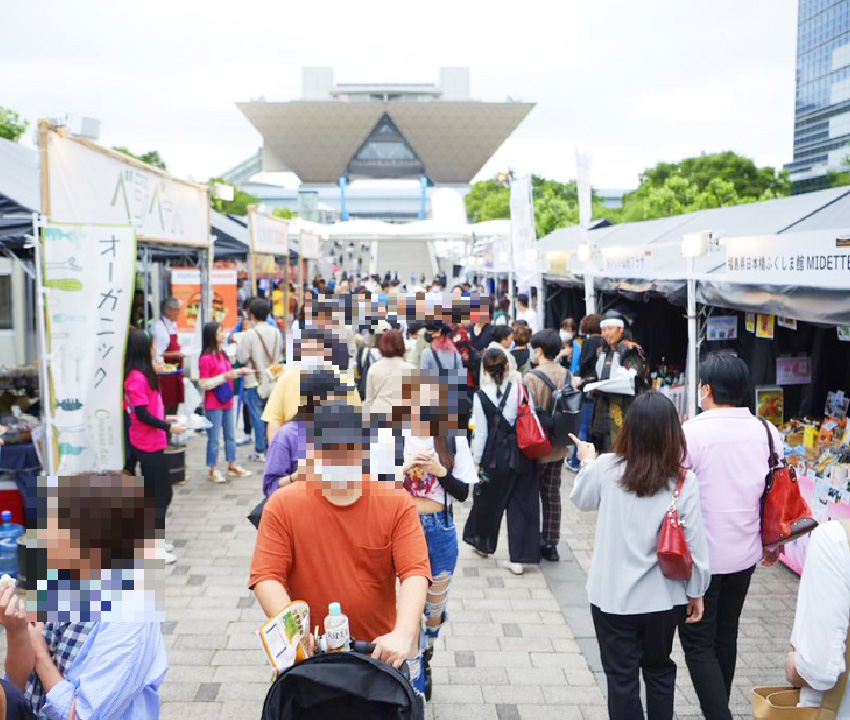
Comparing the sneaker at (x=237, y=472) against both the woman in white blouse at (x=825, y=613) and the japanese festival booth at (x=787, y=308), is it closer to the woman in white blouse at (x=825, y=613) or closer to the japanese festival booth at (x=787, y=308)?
the japanese festival booth at (x=787, y=308)

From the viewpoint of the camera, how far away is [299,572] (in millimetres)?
2154

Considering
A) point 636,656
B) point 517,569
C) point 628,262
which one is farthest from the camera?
point 628,262

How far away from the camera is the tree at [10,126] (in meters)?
21.2

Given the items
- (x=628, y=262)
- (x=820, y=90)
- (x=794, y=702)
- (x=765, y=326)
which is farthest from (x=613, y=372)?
(x=820, y=90)

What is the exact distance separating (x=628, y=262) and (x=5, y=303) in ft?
35.6

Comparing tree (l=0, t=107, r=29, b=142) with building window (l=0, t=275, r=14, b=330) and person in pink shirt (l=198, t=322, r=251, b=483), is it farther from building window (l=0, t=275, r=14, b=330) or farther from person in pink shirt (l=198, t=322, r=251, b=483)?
person in pink shirt (l=198, t=322, r=251, b=483)

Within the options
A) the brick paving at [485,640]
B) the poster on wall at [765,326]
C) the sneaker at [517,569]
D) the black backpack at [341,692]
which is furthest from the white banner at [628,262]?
the black backpack at [341,692]

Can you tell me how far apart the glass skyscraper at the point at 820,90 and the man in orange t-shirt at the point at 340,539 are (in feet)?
269

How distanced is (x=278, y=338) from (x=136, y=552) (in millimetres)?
6053

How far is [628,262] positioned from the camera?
799 centimetres

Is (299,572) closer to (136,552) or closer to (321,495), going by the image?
(321,495)

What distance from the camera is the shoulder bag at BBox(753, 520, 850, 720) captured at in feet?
6.54

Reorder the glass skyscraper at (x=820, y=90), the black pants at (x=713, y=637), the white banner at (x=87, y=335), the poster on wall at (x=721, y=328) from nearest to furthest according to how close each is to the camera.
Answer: the black pants at (x=713, y=637), the white banner at (x=87, y=335), the poster on wall at (x=721, y=328), the glass skyscraper at (x=820, y=90)

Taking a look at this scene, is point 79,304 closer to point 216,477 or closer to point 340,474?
point 216,477
